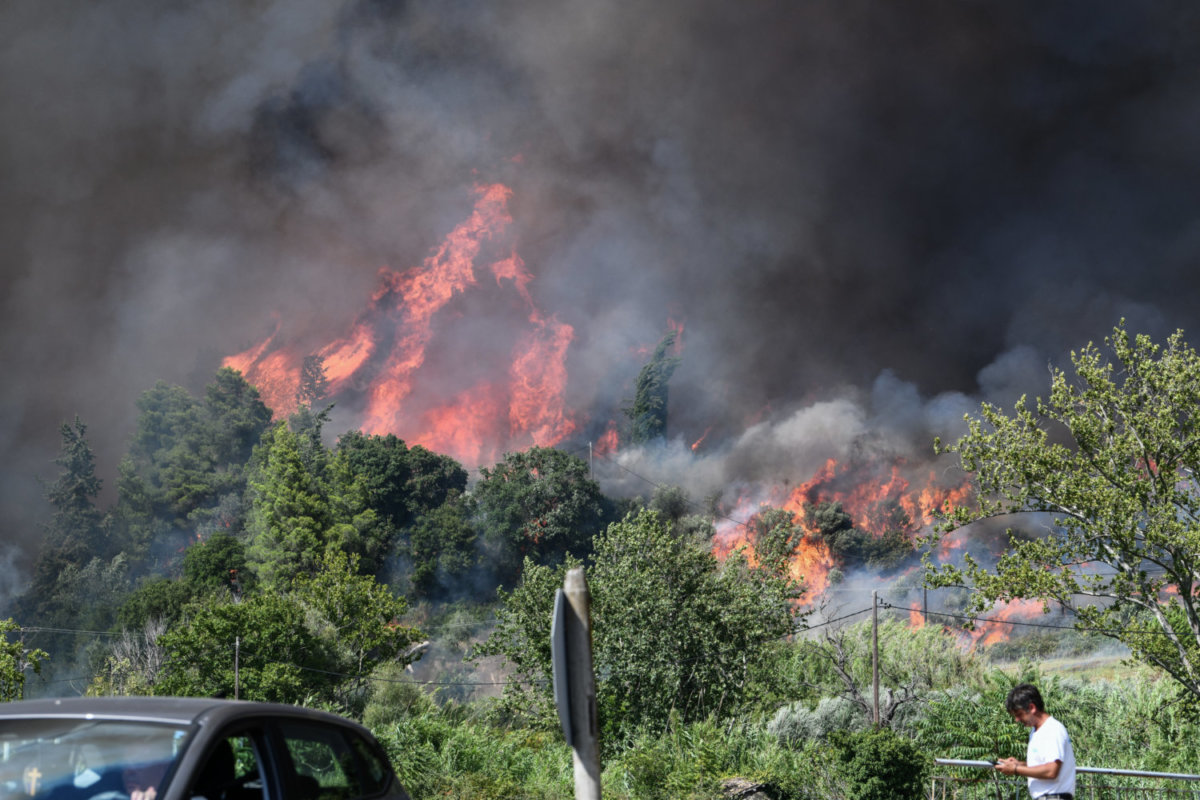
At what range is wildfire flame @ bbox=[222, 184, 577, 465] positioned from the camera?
108 metres

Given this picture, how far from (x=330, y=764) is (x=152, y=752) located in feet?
3.82

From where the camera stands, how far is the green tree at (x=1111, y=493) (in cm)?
2044

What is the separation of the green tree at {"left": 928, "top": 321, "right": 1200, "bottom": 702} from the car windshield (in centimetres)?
1989

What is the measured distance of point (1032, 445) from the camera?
71.0 feet

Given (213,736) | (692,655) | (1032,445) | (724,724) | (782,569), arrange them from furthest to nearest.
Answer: (782,569) < (692,655) < (724,724) < (1032,445) < (213,736)

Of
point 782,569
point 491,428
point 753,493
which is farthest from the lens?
point 491,428

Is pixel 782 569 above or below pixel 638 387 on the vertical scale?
below

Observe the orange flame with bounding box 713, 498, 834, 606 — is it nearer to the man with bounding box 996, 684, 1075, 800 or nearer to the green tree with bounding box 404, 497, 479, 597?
the green tree with bounding box 404, 497, 479, 597

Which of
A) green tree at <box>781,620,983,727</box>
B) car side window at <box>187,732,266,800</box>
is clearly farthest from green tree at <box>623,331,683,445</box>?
car side window at <box>187,732,266,800</box>

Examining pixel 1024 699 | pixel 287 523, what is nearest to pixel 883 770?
pixel 1024 699

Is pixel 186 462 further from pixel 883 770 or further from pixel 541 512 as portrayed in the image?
pixel 883 770

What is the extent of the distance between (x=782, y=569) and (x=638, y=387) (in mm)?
69067

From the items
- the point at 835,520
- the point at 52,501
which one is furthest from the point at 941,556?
the point at 52,501

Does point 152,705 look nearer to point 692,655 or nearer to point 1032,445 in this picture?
point 1032,445
